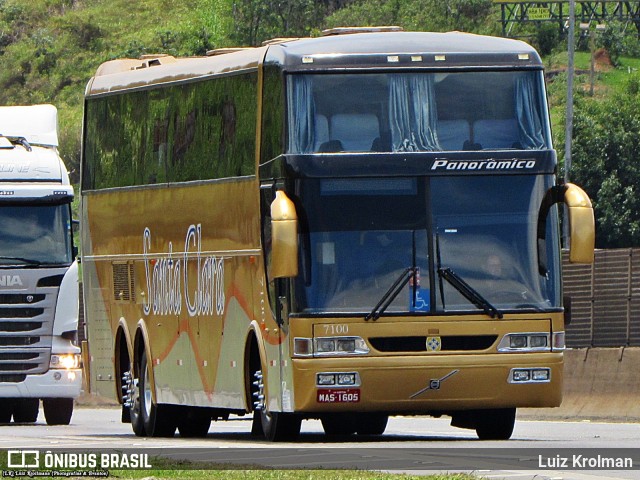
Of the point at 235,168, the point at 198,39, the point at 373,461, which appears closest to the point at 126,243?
the point at 235,168

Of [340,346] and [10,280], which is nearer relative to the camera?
[340,346]

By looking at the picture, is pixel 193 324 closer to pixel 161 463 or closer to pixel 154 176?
pixel 154 176

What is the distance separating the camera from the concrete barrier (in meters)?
25.3

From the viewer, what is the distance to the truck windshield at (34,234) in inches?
1019

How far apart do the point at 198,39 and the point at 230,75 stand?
8220 centimetres

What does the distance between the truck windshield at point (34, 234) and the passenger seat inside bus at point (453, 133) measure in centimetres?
856

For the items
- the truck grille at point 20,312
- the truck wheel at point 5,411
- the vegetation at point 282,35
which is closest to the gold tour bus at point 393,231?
the truck grille at point 20,312

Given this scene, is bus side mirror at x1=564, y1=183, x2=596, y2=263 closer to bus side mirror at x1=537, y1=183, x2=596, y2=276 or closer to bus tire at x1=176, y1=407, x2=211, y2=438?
bus side mirror at x1=537, y1=183, x2=596, y2=276

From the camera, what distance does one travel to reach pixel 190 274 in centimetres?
2175

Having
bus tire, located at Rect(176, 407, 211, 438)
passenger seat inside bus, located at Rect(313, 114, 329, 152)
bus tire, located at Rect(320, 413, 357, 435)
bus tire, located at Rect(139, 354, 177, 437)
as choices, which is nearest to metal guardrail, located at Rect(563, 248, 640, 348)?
bus tire, located at Rect(320, 413, 357, 435)

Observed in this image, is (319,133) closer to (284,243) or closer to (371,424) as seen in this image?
(284,243)

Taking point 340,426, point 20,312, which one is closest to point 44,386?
point 20,312

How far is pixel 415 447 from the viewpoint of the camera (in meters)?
18.2

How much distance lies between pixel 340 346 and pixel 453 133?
2511 millimetres
